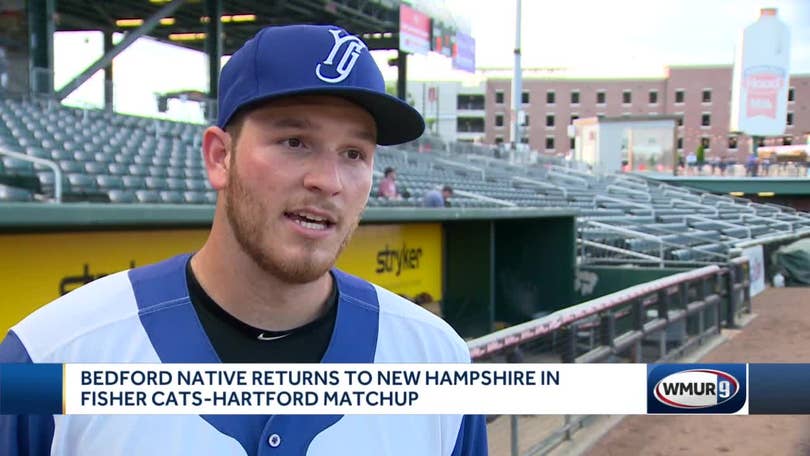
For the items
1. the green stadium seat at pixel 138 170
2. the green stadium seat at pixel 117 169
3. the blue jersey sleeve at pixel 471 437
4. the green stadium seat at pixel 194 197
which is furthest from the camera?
the green stadium seat at pixel 138 170

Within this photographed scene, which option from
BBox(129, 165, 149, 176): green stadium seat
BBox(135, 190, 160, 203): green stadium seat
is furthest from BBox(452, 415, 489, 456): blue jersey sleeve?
Result: BBox(129, 165, 149, 176): green stadium seat

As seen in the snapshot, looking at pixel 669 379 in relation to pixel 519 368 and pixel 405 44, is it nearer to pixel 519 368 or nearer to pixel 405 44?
pixel 519 368

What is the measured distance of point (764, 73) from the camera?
20.5m

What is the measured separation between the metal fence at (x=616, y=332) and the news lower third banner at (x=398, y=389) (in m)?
2.58

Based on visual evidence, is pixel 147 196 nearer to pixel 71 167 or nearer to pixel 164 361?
pixel 71 167

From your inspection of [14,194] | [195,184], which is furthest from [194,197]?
[14,194]

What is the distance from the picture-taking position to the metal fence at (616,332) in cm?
456

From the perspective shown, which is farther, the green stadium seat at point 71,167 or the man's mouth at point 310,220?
the green stadium seat at point 71,167

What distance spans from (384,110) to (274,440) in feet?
2.01

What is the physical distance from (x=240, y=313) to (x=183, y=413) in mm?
198

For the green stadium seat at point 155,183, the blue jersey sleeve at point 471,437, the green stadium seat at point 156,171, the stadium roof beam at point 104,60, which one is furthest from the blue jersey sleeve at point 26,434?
the stadium roof beam at point 104,60

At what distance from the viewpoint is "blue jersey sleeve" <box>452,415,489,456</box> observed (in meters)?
1.46

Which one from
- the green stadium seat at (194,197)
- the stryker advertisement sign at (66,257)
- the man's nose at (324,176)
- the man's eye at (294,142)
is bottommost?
the stryker advertisement sign at (66,257)

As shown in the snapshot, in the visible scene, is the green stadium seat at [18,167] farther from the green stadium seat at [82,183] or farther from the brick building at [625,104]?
the brick building at [625,104]
